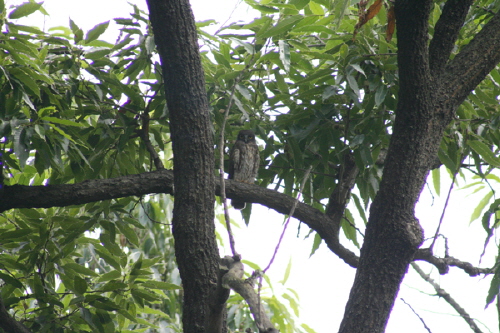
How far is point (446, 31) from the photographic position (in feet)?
7.10

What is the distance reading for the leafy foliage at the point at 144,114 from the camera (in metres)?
2.35

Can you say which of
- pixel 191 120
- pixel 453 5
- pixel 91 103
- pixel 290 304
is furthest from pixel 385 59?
pixel 290 304

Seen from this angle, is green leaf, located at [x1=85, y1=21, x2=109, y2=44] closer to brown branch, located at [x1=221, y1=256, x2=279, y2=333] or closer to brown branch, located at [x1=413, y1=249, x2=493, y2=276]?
brown branch, located at [x1=221, y1=256, x2=279, y2=333]

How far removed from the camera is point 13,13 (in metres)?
2.43

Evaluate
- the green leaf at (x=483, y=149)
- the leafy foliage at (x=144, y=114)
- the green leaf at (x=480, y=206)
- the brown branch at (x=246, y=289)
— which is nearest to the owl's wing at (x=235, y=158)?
the leafy foliage at (x=144, y=114)

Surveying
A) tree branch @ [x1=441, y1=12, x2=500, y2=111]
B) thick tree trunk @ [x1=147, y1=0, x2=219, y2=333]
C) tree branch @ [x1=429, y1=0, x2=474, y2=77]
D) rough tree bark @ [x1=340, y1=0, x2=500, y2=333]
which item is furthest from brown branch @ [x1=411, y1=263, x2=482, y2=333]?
thick tree trunk @ [x1=147, y1=0, x2=219, y2=333]

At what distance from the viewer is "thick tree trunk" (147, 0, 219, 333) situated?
2.00 metres

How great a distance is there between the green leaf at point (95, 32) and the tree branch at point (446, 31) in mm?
1564

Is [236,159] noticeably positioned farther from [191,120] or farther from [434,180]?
[191,120]

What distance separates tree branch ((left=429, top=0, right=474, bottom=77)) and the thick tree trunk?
39.4 inches

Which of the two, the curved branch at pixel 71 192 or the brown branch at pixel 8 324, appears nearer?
the brown branch at pixel 8 324

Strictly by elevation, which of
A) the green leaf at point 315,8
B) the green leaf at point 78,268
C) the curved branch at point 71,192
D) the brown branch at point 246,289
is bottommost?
the brown branch at point 246,289

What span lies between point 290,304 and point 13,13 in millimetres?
2881

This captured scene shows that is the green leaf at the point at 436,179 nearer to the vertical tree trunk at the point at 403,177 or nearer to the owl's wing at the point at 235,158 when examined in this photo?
the vertical tree trunk at the point at 403,177
